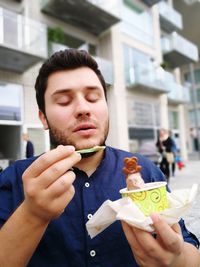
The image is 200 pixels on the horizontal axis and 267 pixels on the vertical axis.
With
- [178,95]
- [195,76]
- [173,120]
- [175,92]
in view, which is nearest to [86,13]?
[175,92]

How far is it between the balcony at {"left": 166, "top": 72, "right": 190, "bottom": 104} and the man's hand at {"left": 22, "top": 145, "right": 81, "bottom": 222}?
53.3 ft

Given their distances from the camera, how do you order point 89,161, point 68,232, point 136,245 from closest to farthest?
point 136,245 → point 68,232 → point 89,161

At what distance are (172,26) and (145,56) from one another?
4.79 meters

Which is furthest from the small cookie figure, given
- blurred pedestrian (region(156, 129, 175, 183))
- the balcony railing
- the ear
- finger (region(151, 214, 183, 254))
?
the balcony railing

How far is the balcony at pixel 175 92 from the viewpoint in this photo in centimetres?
1689

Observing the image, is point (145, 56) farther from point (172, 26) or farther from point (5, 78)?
point (5, 78)

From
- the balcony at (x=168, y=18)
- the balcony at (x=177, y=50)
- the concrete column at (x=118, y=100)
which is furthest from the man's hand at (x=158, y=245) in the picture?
the balcony at (x=168, y=18)

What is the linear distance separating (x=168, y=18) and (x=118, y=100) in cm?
802

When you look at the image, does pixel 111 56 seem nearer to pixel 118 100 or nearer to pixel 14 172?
pixel 118 100

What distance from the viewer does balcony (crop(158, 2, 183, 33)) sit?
18.0 metres

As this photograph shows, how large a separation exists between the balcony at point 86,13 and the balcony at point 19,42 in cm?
170

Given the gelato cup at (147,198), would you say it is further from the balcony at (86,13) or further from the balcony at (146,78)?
the balcony at (146,78)

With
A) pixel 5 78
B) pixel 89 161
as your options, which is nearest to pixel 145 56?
pixel 5 78

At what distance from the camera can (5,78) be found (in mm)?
9516
